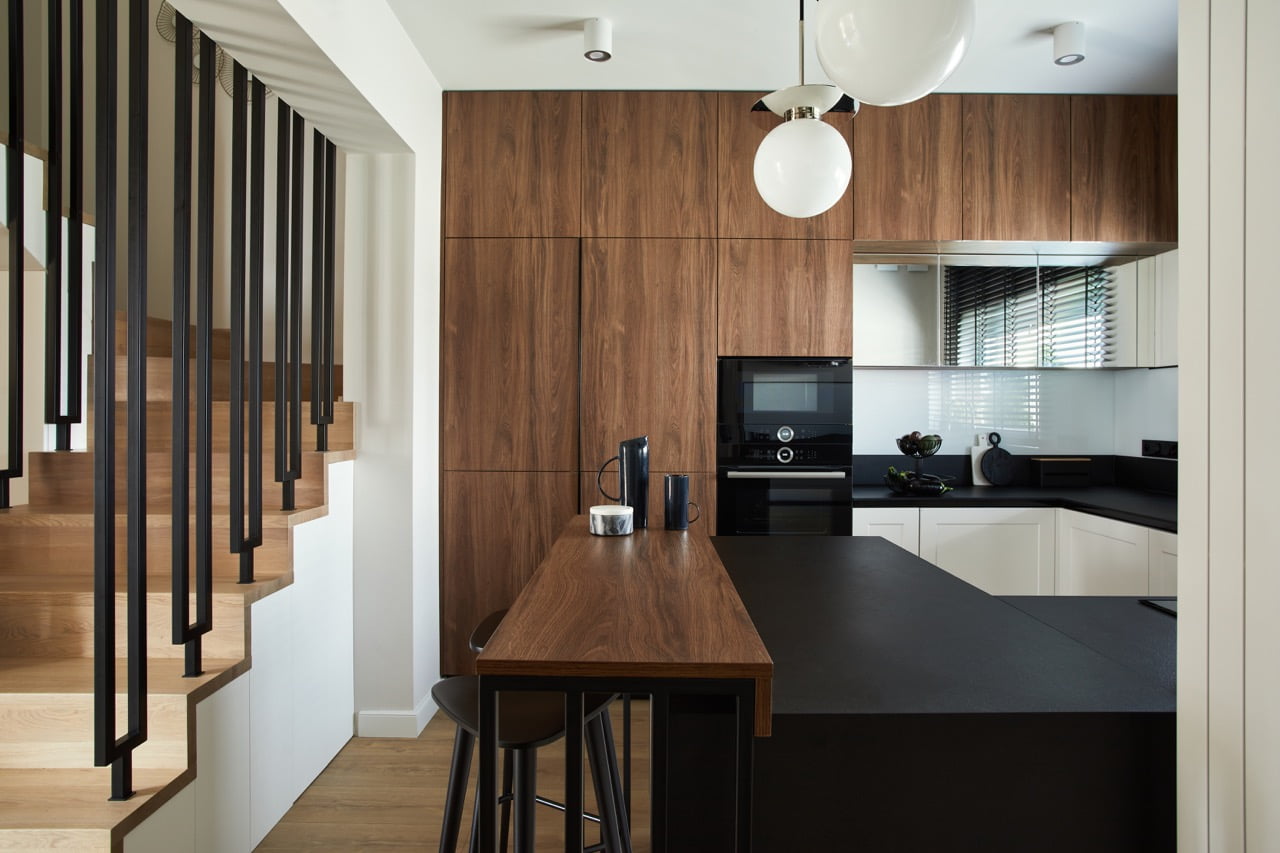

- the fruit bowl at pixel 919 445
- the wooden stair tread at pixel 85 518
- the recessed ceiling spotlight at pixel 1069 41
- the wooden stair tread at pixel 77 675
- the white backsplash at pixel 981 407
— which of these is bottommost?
the wooden stair tread at pixel 77 675

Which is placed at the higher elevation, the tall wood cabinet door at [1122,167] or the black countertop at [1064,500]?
the tall wood cabinet door at [1122,167]

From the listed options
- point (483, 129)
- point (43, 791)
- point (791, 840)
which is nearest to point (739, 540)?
point (791, 840)

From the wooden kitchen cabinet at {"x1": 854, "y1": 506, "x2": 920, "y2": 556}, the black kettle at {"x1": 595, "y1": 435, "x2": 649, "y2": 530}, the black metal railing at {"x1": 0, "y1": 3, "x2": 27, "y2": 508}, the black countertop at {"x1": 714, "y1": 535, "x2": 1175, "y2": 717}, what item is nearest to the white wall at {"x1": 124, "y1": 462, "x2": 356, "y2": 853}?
the black metal railing at {"x1": 0, "y1": 3, "x2": 27, "y2": 508}

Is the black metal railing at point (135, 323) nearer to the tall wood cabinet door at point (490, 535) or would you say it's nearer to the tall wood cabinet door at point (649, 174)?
the tall wood cabinet door at point (490, 535)

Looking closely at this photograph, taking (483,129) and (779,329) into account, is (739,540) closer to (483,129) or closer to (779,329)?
(779,329)

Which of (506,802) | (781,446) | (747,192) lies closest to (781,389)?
(781,446)

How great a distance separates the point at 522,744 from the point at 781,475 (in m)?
2.16

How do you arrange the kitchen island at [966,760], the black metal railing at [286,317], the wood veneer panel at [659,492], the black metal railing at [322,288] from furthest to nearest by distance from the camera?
the wood veneer panel at [659,492]
the black metal railing at [322,288]
the black metal railing at [286,317]
the kitchen island at [966,760]

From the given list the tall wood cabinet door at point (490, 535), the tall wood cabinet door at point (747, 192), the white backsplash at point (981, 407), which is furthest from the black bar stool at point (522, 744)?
the white backsplash at point (981, 407)

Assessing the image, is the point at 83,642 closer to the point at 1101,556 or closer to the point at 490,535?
the point at 490,535

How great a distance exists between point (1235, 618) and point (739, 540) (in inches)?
60.1

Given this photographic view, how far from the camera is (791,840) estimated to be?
3.71ft

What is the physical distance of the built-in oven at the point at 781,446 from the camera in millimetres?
3412

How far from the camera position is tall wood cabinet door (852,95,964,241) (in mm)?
3418
